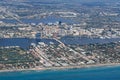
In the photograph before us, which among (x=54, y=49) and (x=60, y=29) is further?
(x=60, y=29)

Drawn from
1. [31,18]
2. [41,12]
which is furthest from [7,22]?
[41,12]

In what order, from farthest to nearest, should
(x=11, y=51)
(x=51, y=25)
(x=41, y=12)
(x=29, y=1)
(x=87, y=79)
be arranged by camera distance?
(x=29, y=1) < (x=41, y=12) < (x=51, y=25) < (x=11, y=51) < (x=87, y=79)

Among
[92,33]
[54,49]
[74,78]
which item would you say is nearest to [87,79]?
[74,78]

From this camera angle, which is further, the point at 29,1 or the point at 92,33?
the point at 29,1

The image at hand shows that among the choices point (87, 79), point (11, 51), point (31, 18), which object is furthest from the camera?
point (31, 18)

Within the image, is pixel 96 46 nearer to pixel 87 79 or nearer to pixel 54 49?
pixel 54 49

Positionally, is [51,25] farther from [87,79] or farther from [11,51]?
[87,79]
